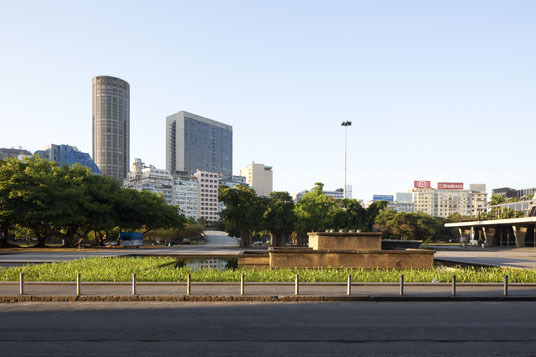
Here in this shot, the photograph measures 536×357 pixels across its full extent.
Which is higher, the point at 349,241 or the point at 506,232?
the point at 349,241

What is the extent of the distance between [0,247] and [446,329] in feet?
219

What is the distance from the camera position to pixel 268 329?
11.2 m

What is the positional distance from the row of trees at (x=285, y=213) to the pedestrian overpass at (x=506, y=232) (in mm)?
25667

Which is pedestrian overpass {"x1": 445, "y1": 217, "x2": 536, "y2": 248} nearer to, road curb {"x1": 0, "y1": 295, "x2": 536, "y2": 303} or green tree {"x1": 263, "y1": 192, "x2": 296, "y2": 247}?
green tree {"x1": 263, "y1": 192, "x2": 296, "y2": 247}

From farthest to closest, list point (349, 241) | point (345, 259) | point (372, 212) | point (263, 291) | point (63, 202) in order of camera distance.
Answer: point (372, 212)
point (63, 202)
point (349, 241)
point (345, 259)
point (263, 291)

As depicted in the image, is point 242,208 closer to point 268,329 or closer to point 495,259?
point 495,259

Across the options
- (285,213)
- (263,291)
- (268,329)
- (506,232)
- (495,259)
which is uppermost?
(268,329)

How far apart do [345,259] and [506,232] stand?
244 feet

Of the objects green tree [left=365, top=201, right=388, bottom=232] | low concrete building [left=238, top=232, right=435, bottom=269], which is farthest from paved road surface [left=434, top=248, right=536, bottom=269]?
green tree [left=365, top=201, right=388, bottom=232]

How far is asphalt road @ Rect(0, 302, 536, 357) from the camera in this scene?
935cm

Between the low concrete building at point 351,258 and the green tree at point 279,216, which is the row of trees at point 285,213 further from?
the low concrete building at point 351,258

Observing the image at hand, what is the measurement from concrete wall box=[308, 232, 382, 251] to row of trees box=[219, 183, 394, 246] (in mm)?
33937

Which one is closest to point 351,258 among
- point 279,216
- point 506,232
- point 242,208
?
point 242,208

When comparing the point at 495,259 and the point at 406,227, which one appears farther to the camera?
the point at 406,227
